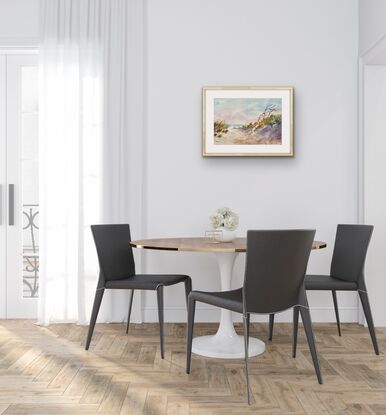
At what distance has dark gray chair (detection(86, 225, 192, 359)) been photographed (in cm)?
330

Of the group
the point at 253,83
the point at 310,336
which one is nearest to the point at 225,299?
the point at 310,336

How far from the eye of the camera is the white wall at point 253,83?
4.18 meters

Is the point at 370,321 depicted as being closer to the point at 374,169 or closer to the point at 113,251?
the point at 374,169

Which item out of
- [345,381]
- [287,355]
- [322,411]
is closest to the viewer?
[322,411]

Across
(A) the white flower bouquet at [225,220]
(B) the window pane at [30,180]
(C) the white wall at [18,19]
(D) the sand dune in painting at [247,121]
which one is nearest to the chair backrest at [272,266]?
(A) the white flower bouquet at [225,220]

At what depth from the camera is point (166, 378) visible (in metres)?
2.75

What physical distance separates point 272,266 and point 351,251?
1.16 m

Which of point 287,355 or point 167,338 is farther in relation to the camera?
point 167,338

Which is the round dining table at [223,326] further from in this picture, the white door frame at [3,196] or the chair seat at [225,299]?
the white door frame at [3,196]

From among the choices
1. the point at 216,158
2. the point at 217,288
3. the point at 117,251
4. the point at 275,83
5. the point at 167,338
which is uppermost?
the point at 275,83

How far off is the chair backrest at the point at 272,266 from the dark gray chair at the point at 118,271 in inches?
33.9

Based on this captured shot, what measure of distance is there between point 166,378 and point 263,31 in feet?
9.53

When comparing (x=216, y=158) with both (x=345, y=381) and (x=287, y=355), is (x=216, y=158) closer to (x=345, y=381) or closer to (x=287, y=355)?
(x=287, y=355)

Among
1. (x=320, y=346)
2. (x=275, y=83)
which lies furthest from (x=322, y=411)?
(x=275, y=83)
